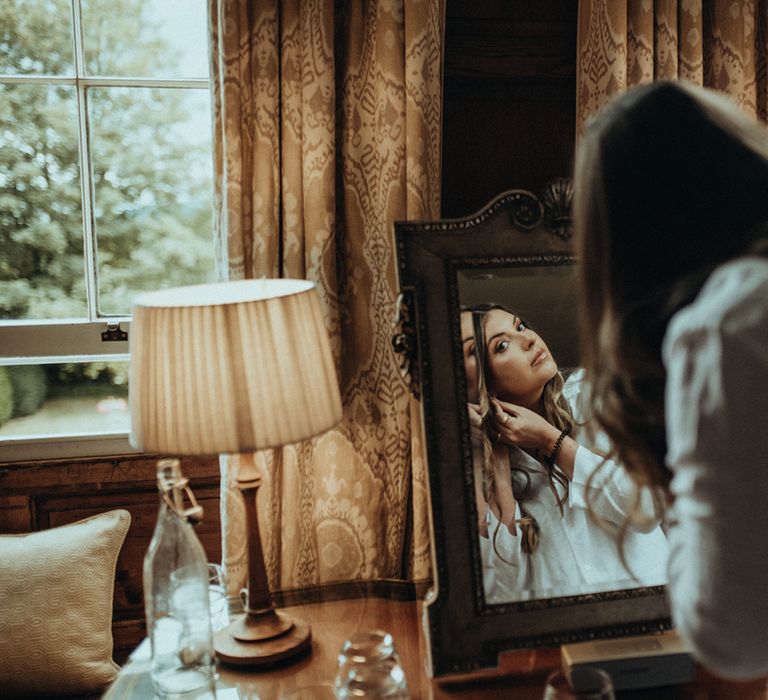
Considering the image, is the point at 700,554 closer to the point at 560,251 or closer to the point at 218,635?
the point at 560,251

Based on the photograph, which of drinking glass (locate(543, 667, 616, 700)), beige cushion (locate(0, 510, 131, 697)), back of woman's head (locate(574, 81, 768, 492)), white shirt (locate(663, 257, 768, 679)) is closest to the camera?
white shirt (locate(663, 257, 768, 679))

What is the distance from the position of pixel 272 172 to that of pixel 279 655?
88 cm

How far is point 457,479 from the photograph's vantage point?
1.25m

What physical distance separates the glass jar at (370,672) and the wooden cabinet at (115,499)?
685 mm

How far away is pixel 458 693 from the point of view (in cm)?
119

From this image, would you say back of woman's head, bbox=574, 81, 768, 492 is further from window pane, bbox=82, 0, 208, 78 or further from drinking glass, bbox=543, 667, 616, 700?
window pane, bbox=82, 0, 208, 78

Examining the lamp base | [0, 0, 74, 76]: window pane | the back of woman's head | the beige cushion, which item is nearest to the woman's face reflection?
the back of woman's head

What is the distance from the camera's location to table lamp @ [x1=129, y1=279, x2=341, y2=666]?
3.70 ft

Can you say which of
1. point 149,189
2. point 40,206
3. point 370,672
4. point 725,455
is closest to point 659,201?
point 725,455

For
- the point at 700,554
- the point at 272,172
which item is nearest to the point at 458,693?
the point at 700,554

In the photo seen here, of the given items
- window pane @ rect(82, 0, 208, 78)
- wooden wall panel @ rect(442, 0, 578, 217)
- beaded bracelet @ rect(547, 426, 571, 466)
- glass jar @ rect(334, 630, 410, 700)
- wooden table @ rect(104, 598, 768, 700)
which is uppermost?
window pane @ rect(82, 0, 208, 78)

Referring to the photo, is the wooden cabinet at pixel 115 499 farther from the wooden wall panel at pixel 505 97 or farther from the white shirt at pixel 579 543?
the wooden wall panel at pixel 505 97

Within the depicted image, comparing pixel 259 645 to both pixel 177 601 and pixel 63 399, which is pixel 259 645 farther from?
pixel 63 399

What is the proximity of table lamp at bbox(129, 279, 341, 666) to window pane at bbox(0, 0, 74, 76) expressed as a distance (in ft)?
2.79
